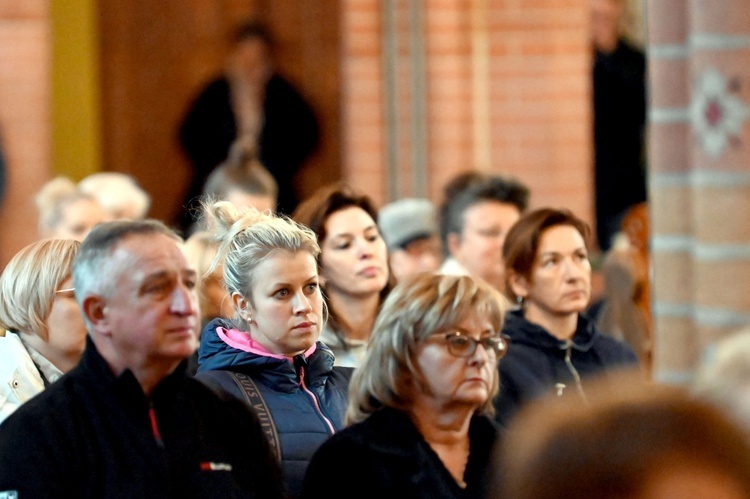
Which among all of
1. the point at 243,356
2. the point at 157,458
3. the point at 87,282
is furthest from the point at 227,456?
the point at 243,356

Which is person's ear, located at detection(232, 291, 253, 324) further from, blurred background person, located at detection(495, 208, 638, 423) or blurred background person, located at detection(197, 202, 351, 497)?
blurred background person, located at detection(495, 208, 638, 423)

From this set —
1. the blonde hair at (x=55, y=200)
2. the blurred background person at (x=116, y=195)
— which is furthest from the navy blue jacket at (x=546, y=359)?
the blurred background person at (x=116, y=195)

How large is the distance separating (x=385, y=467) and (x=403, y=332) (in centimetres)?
37

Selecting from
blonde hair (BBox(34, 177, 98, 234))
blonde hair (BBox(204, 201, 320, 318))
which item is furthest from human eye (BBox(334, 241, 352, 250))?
blonde hair (BBox(34, 177, 98, 234))

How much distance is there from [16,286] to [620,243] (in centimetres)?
440

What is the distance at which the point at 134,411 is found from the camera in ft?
8.27

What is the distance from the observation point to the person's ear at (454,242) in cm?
545

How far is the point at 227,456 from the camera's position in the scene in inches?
104

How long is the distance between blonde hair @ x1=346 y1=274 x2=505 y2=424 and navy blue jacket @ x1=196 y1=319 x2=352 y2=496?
0.85 feet

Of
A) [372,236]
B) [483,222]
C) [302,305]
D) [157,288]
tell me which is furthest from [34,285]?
[483,222]

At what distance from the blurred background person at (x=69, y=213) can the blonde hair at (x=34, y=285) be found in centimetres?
213

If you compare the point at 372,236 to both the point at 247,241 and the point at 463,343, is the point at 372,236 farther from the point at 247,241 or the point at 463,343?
the point at 463,343

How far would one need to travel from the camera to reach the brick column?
140 inches

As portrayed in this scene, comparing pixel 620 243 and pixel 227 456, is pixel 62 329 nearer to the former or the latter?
pixel 227 456
